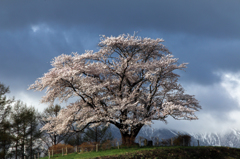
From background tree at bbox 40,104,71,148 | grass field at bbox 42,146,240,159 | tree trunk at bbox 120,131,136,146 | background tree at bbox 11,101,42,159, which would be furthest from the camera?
background tree at bbox 40,104,71,148

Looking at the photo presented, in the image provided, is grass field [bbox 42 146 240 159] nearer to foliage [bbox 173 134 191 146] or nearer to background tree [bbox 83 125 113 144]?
foliage [bbox 173 134 191 146]

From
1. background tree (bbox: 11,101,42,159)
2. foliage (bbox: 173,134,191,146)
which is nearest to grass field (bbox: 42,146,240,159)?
foliage (bbox: 173,134,191,146)

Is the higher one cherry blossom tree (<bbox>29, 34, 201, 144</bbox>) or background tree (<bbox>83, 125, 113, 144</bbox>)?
cherry blossom tree (<bbox>29, 34, 201, 144</bbox>)

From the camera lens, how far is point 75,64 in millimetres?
26516

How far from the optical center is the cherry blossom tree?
25.5m

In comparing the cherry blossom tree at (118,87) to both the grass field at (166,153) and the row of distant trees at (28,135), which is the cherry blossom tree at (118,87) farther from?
the row of distant trees at (28,135)

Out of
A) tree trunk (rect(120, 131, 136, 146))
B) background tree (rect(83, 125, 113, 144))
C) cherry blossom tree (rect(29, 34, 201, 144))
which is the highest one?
cherry blossom tree (rect(29, 34, 201, 144))

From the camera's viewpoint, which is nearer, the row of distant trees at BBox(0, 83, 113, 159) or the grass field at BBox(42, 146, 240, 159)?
the grass field at BBox(42, 146, 240, 159)

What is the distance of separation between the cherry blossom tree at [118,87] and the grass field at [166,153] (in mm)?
3035

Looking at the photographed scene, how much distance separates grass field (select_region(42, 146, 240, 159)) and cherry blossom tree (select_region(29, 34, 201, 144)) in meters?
3.03

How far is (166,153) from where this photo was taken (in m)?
22.6

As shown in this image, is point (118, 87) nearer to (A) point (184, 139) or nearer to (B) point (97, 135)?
(A) point (184, 139)

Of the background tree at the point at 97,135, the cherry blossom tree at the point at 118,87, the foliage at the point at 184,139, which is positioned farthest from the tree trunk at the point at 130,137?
the background tree at the point at 97,135

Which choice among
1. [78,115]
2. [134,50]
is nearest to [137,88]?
[134,50]
